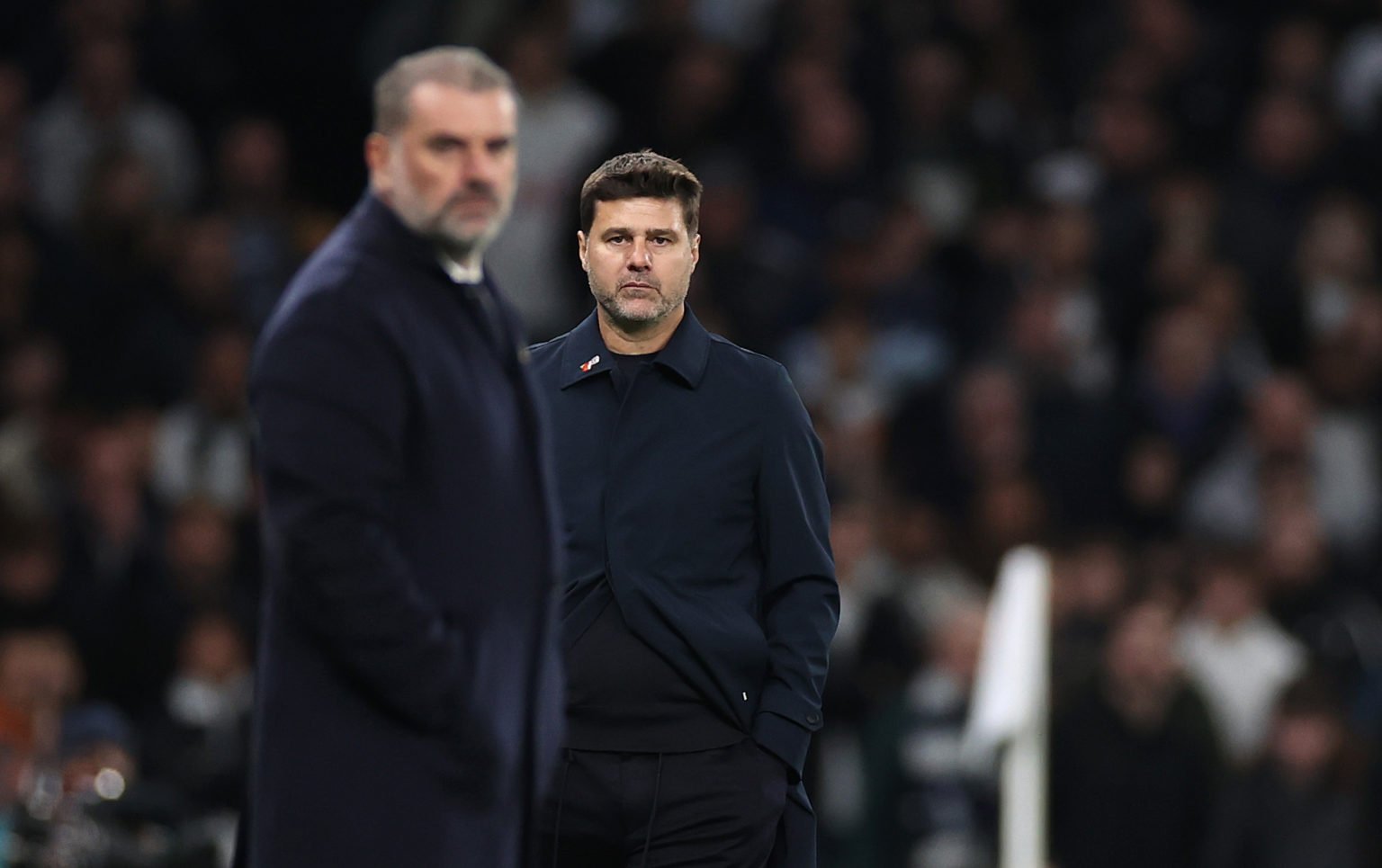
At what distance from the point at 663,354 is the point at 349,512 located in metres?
1.32

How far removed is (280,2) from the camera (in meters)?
→ 12.7

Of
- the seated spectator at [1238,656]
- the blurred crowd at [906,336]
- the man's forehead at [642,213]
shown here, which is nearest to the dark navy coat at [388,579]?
the man's forehead at [642,213]

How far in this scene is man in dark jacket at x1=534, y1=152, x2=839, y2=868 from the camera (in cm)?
441

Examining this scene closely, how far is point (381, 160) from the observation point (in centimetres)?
361

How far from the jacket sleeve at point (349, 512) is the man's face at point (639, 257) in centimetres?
106

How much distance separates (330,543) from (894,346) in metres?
8.04

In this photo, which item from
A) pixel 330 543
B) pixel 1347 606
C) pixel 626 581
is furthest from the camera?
pixel 1347 606

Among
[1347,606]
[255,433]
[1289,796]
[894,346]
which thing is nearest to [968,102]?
[894,346]

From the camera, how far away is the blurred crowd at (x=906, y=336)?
31.1ft

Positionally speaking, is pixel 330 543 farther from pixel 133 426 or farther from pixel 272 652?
pixel 133 426

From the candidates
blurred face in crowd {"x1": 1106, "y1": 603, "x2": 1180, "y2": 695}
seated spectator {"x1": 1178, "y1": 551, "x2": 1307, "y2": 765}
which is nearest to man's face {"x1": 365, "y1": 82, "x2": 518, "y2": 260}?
blurred face in crowd {"x1": 1106, "y1": 603, "x2": 1180, "y2": 695}

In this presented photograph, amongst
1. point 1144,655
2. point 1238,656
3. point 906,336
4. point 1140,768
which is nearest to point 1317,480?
point 1238,656

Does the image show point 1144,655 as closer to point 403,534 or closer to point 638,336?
point 638,336

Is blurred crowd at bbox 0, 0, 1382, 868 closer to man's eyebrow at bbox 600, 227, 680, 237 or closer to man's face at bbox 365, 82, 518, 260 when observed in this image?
man's eyebrow at bbox 600, 227, 680, 237
